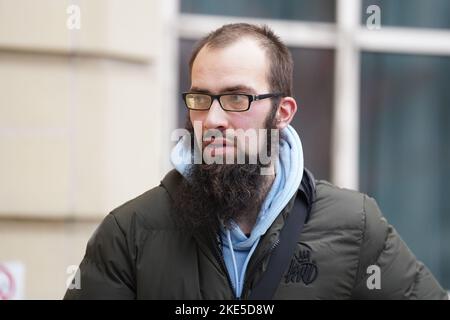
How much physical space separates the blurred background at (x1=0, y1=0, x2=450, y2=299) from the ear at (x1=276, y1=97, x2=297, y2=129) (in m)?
1.66

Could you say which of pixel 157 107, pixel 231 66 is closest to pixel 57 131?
pixel 157 107

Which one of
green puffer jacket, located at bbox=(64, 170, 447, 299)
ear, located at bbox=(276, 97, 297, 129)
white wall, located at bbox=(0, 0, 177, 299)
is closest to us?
green puffer jacket, located at bbox=(64, 170, 447, 299)

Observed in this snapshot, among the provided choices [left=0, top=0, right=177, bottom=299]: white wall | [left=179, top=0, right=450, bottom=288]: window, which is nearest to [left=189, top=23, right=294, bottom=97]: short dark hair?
[left=0, top=0, right=177, bottom=299]: white wall

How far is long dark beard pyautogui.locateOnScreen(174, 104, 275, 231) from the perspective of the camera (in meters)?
2.49

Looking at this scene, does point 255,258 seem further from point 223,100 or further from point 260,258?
point 223,100

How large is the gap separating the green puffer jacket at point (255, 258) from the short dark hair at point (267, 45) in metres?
0.34

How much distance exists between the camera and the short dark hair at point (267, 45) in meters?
2.48

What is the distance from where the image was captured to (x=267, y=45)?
2.53 metres

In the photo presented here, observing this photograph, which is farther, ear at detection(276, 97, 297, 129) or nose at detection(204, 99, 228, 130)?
ear at detection(276, 97, 297, 129)

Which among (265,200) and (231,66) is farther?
(265,200)

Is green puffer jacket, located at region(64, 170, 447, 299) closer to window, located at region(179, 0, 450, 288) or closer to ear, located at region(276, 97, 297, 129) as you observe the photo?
ear, located at region(276, 97, 297, 129)

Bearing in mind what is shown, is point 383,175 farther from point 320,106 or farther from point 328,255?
point 328,255

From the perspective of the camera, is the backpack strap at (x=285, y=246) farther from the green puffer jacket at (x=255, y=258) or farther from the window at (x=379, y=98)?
the window at (x=379, y=98)

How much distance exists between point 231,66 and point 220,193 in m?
0.41
